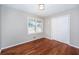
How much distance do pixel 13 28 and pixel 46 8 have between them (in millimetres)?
598

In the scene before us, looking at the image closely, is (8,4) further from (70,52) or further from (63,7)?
(70,52)

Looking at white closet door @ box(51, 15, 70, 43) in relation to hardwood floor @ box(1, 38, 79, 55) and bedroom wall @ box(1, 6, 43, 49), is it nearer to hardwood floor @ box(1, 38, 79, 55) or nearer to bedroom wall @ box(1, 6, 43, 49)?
hardwood floor @ box(1, 38, 79, 55)

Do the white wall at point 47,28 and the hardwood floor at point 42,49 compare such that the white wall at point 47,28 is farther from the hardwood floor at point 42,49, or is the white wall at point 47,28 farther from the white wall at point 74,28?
the white wall at point 74,28

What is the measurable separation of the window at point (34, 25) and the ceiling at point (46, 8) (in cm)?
10

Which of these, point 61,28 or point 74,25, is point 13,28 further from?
point 74,25

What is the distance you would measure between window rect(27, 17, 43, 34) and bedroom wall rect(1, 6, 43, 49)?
0.06 meters

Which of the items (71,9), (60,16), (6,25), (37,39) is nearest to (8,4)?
(6,25)

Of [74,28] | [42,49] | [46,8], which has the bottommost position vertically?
[42,49]

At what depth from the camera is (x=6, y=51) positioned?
1.45 metres

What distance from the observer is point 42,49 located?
1.50 metres

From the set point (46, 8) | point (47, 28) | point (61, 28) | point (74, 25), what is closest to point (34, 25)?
point (47, 28)

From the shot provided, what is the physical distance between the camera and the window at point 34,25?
4.95 feet

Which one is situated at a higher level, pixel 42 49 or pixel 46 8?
pixel 46 8
